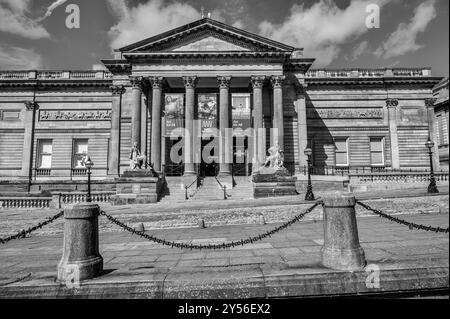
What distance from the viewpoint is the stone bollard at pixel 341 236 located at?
4828 millimetres

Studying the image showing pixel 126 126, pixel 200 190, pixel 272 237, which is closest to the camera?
pixel 272 237

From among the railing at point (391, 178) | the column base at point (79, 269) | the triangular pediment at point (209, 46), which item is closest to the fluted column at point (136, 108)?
the triangular pediment at point (209, 46)

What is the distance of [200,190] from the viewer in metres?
22.2

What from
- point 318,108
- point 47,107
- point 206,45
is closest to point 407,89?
point 318,108

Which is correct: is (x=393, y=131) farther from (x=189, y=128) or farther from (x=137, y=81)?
(x=137, y=81)

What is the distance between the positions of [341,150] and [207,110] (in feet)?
50.3

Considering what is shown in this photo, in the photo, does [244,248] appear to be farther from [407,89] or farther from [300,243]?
[407,89]

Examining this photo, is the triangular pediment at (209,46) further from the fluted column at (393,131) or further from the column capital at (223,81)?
the fluted column at (393,131)

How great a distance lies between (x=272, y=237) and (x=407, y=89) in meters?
30.0

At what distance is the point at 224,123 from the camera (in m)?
25.1

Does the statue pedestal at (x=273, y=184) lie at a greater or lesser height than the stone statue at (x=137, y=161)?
lesser

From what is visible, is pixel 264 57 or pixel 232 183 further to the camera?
pixel 264 57

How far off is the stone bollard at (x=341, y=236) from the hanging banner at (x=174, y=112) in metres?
21.0

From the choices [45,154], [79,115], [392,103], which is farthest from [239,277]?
[392,103]
